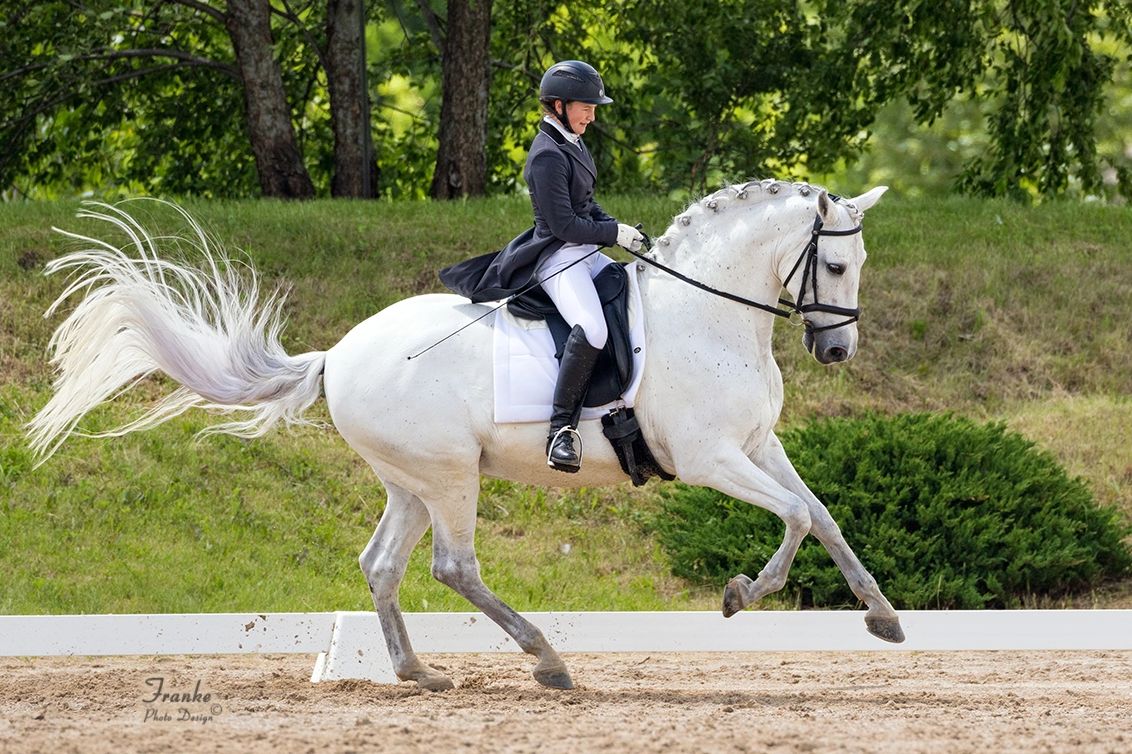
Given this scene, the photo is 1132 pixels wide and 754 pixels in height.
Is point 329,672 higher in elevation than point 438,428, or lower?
lower

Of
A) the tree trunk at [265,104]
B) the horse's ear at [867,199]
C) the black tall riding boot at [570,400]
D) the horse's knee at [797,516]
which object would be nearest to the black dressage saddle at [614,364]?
the black tall riding boot at [570,400]

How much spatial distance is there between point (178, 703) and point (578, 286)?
8.16 feet

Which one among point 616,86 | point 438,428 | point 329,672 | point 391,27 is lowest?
point 329,672

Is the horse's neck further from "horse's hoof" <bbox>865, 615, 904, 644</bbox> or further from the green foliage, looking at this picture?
the green foliage

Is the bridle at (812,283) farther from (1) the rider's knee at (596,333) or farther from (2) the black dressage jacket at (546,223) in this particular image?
(2) the black dressage jacket at (546,223)

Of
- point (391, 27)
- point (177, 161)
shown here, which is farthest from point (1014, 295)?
point (391, 27)

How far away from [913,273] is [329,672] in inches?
343

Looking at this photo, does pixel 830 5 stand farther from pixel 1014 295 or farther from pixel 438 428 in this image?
pixel 438 428

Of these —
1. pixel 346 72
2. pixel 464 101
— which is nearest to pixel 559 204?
pixel 464 101

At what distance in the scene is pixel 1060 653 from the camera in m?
8.21

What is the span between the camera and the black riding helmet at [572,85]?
6809 mm

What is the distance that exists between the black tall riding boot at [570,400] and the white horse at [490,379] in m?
0.15

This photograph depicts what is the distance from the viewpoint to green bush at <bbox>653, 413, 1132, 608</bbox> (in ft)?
31.8

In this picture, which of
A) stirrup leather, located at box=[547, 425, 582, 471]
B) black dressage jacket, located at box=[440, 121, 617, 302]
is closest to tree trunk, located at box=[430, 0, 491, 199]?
black dressage jacket, located at box=[440, 121, 617, 302]
